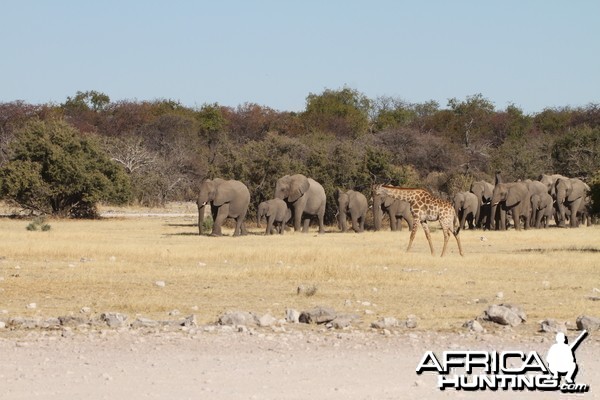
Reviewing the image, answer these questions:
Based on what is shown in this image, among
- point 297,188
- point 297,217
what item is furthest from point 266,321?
point 297,217

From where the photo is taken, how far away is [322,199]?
4234 cm

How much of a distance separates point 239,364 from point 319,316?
9.10ft

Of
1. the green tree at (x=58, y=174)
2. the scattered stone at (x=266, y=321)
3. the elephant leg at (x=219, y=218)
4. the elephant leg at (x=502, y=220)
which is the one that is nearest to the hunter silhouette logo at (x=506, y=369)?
the scattered stone at (x=266, y=321)

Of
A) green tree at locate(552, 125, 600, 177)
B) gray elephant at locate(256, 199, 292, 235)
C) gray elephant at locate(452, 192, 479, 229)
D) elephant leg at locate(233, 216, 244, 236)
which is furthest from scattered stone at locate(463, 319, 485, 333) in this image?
green tree at locate(552, 125, 600, 177)

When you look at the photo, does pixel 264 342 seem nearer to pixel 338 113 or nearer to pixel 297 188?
pixel 297 188

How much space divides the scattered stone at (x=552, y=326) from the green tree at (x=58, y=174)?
36947mm

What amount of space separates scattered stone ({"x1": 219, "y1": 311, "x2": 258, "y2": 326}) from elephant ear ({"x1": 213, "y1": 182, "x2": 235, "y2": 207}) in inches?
926

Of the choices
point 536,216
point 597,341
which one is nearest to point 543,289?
point 597,341

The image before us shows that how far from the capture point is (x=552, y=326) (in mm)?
13430

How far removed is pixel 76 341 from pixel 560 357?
504cm

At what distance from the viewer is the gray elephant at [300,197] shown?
4091 cm

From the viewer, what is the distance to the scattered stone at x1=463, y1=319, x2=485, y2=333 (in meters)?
13.3

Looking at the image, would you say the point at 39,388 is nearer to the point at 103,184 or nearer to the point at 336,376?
the point at 336,376

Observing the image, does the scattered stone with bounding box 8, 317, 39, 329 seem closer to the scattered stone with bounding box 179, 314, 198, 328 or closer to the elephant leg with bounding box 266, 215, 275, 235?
the scattered stone with bounding box 179, 314, 198, 328
